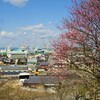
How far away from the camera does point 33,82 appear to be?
31.7 meters

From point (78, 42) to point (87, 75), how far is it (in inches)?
50.7

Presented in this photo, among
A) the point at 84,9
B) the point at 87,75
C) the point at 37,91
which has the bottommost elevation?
the point at 37,91

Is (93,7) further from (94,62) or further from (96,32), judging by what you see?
(94,62)

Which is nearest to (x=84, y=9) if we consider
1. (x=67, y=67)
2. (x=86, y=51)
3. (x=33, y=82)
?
(x=86, y=51)

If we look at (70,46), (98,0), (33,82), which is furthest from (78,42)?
(33,82)

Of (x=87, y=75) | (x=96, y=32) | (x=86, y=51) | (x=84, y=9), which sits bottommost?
(x=87, y=75)

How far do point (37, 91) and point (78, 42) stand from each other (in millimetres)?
23067

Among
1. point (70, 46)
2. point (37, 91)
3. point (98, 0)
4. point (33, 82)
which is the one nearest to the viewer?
point (98, 0)

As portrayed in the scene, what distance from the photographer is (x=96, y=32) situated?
5789 mm

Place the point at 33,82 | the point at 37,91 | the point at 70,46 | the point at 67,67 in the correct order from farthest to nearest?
the point at 33,82 → the point at 37,91 → the point at 67,67 → the point at 70,46

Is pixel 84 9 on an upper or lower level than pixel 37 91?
upper

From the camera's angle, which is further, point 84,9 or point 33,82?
point 33,82

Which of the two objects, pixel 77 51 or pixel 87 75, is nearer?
pixel 77 51

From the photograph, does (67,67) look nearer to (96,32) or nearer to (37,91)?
(96,32)
